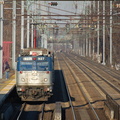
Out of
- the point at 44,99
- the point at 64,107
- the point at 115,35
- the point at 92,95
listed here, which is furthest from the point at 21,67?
the point at 115,35

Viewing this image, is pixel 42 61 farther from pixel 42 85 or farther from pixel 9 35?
pixel 9 35

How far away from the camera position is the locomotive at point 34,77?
60.1 feet

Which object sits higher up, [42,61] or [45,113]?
[42,61]

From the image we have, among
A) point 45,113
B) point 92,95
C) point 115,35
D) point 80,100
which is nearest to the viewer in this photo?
point 45,113

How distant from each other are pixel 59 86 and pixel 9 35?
4355 cm

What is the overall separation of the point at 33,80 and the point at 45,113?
266 centimetres

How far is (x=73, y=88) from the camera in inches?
1013

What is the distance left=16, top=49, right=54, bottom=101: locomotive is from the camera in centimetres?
1831

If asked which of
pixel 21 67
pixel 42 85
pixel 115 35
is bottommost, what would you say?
pixel 42 85

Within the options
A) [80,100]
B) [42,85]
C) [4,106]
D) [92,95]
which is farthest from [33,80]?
[92,95]

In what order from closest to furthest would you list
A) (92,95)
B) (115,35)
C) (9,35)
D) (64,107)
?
(64,107) < (92,95) < (115,35) < (9,35)

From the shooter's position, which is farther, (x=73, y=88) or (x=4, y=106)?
(x=73, y=88)

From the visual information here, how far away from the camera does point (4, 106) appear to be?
55.0 feet

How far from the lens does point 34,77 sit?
60.1ft
